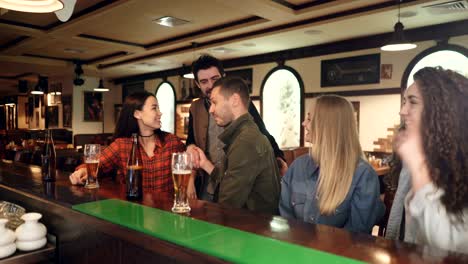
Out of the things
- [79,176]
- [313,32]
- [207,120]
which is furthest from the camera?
[313,32]

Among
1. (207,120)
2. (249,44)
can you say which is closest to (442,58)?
(249,44)

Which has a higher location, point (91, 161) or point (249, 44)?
point (249, 44)

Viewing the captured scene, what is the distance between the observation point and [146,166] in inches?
86.0

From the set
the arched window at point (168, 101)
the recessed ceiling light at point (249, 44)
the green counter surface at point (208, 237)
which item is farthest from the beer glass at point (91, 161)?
the arched window at point (168, 101)

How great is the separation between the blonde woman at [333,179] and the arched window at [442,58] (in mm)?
4606

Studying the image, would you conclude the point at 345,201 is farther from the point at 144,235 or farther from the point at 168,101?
the point at 168,101

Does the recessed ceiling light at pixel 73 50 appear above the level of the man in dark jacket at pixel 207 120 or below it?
above

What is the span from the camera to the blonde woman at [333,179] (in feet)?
5.09

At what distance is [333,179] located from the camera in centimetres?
157

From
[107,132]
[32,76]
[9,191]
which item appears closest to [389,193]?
[9,191]

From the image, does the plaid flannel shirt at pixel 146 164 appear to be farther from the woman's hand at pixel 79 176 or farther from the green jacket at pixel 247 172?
the green jacket at pixel 247 172

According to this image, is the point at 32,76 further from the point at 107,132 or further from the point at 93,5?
the point at 93,5

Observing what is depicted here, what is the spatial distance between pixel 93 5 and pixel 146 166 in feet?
12.8

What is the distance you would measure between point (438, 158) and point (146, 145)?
1.65m
